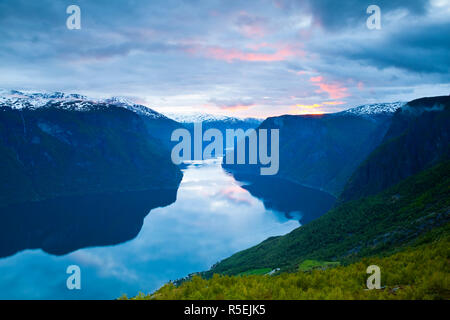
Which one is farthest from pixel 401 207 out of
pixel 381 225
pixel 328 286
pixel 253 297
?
pixel 253 297

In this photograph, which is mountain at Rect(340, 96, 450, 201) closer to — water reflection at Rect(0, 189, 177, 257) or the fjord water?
the fjord water

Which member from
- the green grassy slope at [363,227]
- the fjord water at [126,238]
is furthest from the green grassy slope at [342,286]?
the fjord water at [126,238]

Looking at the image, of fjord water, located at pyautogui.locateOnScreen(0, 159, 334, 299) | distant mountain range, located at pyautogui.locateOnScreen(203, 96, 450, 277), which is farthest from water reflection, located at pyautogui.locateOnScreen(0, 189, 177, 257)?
distant mountain range, located at pyautogui.locateOnScreen(203, 96, 450, 277)

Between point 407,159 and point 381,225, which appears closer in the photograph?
point 381,225

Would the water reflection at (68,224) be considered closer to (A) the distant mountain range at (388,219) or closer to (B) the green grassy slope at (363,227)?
(A) the distant mountain range at (388,219)

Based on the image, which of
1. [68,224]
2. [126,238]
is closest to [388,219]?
[126,238]

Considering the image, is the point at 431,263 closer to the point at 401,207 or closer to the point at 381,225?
the point at 381,225

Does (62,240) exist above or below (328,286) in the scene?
below
